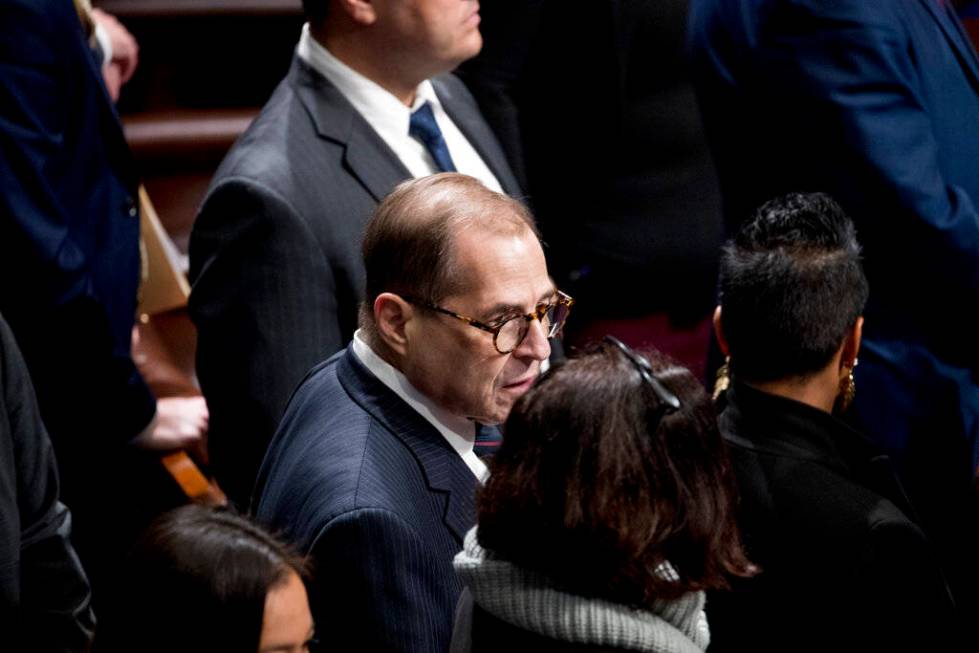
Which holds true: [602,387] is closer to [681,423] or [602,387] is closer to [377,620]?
[681,423]

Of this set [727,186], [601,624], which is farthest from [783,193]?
[601,624]

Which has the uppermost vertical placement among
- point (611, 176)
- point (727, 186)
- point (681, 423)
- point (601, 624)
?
point (681, 423)

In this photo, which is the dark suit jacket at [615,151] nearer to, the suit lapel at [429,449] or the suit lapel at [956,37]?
the suit lapel at [956,37]

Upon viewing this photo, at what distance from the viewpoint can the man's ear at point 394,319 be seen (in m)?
1.80

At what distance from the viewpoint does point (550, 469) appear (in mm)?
1364

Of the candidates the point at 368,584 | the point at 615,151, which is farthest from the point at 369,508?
the point at 615,151

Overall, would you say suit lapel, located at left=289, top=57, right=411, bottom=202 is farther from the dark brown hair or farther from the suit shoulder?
the dark brown hair

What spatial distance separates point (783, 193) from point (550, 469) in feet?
4.02

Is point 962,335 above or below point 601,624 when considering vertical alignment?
below

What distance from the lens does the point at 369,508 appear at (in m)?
1.58

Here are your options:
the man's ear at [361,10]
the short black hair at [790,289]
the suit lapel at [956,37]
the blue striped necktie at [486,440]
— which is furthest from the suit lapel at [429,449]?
the suit lapel at [956,37]

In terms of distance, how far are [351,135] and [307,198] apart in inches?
7.5

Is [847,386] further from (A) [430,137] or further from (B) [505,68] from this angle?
(B) [505,68]

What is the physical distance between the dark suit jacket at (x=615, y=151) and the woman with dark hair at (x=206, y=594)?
1770mm
